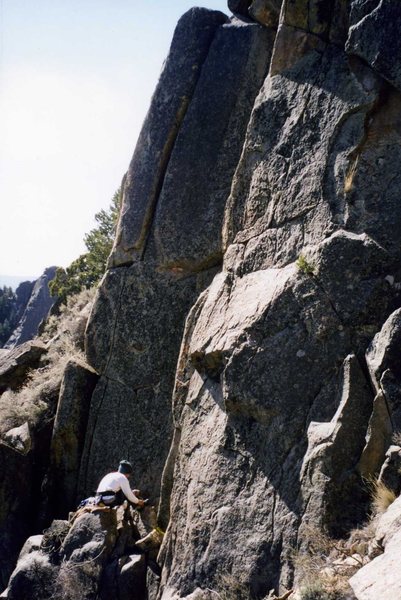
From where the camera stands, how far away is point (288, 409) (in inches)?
433

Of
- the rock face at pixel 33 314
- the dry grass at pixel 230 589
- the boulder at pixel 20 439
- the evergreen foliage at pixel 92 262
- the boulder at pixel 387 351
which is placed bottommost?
the dry grass at pixel 230 589

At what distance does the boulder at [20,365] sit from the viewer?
19609mm

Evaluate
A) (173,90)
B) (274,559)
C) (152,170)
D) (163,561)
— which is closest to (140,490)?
(163,561)

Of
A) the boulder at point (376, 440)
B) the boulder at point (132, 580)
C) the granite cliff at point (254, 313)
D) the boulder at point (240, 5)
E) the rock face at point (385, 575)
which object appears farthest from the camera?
the boulder at point (240, 5)

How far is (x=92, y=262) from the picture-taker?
92.2 feet

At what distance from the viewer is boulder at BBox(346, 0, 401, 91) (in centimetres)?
1149

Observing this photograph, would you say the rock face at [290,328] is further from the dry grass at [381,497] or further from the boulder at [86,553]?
the boulder at [86,553]

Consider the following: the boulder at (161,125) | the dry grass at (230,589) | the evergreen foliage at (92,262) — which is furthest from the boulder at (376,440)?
the evergreen foliage at (92,262)

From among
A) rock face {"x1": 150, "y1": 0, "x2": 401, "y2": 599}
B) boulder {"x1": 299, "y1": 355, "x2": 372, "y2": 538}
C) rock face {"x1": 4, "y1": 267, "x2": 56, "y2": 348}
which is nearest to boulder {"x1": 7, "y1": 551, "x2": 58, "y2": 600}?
rock face {"x1": 150, "y1": 0, "x2": 401, "y2": 599}

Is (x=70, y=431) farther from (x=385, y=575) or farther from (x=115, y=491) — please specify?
(x=385, y=575)

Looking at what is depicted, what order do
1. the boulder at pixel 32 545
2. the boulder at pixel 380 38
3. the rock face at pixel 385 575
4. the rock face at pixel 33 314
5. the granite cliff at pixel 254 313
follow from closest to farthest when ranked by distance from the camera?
the rock face at pixel 385 575, the granite cliff at pixel 254 313, the boulder at pixel 380 38, the boulder at pixel 32 545, the rock face at pixel 33 314

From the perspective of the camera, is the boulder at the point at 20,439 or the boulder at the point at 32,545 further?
the boulder at the point at 20,439

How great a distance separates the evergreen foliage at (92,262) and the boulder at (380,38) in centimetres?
1662

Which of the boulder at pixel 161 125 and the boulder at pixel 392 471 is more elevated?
the boulder at pixel 161 125
